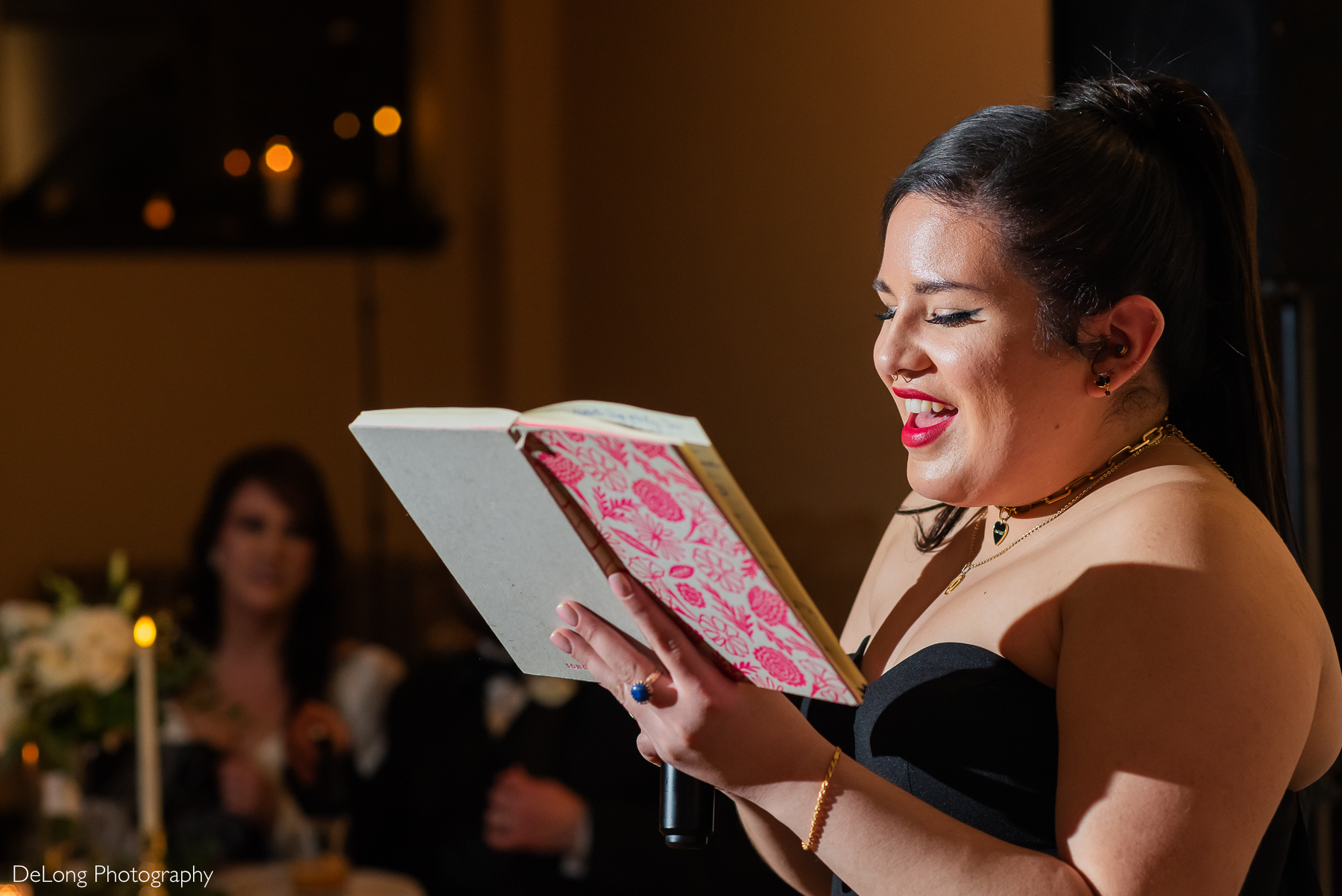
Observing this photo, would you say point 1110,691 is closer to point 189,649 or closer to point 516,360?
point 189,649

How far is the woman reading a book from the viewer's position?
82 centimetres

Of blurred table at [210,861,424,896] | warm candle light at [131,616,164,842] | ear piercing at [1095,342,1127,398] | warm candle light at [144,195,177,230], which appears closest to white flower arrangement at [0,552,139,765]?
warm candle light at [131,616,164,842]

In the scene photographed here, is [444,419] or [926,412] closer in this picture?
[444,419]

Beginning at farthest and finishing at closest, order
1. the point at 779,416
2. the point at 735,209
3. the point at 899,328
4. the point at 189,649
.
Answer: the point at 735,209, the point at 779,416, the point at 189,649, the point at 899,328

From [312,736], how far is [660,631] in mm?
1200

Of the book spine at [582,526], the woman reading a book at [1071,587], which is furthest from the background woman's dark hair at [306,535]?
the book spine at [582,526]

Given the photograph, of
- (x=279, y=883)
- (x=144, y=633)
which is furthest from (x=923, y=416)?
(x=279, y=883)

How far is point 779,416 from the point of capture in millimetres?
3100

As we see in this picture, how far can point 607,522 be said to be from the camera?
0.82 m

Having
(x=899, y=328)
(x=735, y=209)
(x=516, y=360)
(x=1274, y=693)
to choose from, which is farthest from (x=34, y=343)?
(x=1274, y=693)

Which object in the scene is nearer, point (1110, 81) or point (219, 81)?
point (1110, 81)

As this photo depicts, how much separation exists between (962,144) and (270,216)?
3.68m

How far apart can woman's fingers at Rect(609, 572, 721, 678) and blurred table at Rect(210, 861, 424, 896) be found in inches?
53.8

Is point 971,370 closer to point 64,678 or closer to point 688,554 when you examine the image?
point 688,554
